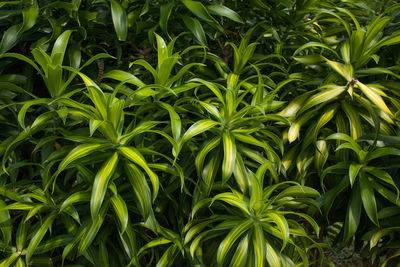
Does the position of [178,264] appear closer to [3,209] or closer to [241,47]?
[3,209]

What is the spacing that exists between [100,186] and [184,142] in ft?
1.09

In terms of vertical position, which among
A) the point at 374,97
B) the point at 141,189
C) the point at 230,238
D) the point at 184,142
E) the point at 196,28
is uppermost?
the point at 196,28

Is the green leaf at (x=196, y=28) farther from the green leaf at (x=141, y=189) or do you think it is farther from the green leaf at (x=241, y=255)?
the green leaf at (x=241, y=255)

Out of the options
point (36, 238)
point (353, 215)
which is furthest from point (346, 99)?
point (36, 238)

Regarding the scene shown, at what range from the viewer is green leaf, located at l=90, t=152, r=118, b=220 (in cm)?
140

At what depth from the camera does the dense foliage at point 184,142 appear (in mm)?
1522

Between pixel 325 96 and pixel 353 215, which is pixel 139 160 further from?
pixel 353 215

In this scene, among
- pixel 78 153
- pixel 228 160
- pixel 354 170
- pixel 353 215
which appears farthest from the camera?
pixel 353 215

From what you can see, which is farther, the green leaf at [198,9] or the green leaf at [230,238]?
the green leaf at [198,9]

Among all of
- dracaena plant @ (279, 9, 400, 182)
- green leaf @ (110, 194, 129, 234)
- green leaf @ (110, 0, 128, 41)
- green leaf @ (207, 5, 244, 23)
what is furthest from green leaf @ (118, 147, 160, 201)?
green leaf @ (207, 5, 244, 23)

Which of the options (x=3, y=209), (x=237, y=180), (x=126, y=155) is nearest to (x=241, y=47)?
(x=237, y=180)

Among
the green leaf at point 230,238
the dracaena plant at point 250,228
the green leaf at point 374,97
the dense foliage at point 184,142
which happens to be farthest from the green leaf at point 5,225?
the green leaf at point 374,97

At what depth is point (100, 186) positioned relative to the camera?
1.41 meters

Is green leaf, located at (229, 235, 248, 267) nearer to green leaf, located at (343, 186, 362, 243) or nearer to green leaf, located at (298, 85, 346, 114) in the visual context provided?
green leaf, located at (343, 186, 362, 243)
